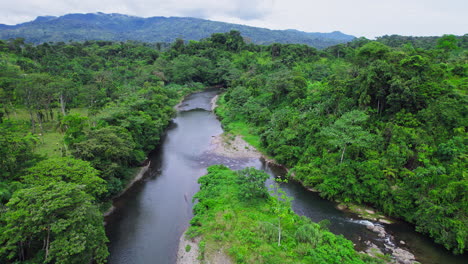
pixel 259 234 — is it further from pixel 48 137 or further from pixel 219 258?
pixel 48 137

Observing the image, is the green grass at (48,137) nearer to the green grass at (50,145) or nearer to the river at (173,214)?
the green grass at (50,145)

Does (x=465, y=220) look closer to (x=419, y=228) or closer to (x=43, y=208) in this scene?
(x=419, y=228)

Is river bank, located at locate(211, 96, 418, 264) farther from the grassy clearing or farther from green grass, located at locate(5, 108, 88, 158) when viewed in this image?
green grass, located at locate(5, 108, 88, 158)

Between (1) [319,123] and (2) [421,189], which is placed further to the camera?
(1) [319,123]

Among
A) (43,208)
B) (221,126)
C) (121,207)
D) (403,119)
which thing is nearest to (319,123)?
(403,119)

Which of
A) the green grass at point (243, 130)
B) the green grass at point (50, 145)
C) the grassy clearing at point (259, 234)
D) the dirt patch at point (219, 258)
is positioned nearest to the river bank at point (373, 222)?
the green grass at point (243, 130)

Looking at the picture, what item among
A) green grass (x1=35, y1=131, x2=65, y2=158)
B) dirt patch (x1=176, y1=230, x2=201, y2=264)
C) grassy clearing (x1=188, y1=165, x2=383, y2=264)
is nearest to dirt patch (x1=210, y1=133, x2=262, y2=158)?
grassy clearing (x1=188, y1=165, x2=383, y2=264)

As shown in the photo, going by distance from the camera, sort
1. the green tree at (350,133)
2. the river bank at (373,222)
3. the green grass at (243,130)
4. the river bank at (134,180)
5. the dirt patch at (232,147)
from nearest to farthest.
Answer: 1. the river bank at (373,222)
2. the river bank at (134,180)
3. the green tree at (350,133)
4. the dirt patch at (232,147)
5. the green grass at (243,130)
